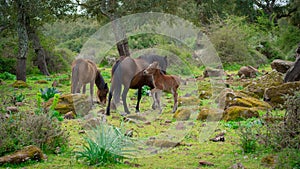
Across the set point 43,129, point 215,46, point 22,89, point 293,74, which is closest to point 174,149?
point 43,129

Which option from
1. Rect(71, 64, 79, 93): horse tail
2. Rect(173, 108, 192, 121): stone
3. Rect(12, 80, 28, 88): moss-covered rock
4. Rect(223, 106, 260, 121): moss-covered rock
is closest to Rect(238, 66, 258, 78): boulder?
Rect(71, 64, 79, 93): horse tail

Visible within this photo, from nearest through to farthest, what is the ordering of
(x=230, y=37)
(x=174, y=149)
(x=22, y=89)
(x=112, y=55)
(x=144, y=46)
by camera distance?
(x=174, y=149) < (x=22, y=89) < (x=144, y=46) < (x=230, y=37) < (x=112, y=55)

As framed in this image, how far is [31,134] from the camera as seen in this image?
19.9 feet

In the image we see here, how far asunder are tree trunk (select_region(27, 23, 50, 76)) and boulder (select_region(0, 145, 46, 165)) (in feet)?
54.4

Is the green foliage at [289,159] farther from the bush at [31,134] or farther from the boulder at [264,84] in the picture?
the boulder at [264,84]

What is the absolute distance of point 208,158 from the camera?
5.79m

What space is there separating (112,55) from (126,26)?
4277mm

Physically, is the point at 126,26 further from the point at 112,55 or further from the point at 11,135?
the point at 11,135

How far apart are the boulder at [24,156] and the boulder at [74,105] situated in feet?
12.8

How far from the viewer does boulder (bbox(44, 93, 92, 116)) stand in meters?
9.59

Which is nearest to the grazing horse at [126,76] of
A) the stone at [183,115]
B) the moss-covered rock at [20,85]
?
the stone at [183,115]

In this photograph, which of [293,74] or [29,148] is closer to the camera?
[29,148]

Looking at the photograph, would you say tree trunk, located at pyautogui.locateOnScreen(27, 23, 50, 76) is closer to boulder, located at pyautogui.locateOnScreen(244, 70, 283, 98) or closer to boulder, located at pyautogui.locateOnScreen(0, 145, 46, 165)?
boulder, located at pyautogui.locateOnScreen(244, 70, 283, 98)

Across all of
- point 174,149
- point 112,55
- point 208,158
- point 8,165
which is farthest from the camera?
point 112,55
